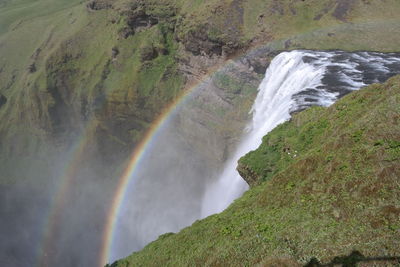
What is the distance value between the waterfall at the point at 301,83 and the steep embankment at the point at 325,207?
11.4m

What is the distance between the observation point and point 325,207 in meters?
10.4

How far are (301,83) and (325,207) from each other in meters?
22.4

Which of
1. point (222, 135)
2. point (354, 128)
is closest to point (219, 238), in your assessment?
point (354, 128)

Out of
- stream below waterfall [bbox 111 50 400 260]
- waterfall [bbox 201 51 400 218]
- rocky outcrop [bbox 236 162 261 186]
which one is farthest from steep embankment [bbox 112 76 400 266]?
stream below waterfall [bbox 111 50 400 260]

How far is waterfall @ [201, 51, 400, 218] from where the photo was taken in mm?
27000

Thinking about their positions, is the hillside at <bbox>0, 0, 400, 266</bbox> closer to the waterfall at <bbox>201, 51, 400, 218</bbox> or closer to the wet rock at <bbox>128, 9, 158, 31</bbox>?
the wet rock at <bbox>128, 9, 158, 31</bbox>

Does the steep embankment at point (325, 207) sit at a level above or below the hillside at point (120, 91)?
above

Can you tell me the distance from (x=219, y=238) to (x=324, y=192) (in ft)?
12.9

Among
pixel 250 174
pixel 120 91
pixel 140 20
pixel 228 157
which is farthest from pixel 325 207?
pixel 140 20

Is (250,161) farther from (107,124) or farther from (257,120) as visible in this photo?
(107,124)

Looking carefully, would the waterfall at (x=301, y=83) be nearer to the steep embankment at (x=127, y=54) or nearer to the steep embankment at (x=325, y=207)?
the steep embankment at (x=127, y=54)

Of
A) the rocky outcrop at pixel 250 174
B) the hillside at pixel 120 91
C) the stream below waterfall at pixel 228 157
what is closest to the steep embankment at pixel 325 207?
the rocky outcrop at pixel 250 174

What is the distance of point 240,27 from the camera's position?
50.4 meters

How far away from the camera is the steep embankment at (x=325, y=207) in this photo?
9.09 meters
